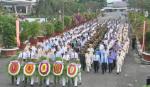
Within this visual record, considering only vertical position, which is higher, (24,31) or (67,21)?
(24,31)

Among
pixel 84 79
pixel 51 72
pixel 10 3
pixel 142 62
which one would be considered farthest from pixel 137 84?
pixel 10 3

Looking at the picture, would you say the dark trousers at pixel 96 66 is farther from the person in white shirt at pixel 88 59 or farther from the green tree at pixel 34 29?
the green tree at pixel 34 29

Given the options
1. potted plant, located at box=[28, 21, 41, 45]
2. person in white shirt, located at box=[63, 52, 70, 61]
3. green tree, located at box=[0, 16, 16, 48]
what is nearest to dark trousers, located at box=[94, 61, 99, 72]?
person in white shirt, located at box=[63, 52, 70, 61]

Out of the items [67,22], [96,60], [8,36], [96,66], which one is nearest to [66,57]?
[96,60]

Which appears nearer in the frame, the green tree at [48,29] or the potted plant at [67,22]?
the green tree at [48,29]

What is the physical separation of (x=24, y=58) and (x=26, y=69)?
0.60 meters

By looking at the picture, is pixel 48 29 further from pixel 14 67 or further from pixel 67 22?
pixel 14 67

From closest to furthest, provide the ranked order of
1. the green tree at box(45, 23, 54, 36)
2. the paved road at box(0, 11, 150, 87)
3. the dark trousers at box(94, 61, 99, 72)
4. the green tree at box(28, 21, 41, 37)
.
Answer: the paved road at box(0, 11, 150, 87) → the dark trousers at box(94, 61, 99, 72) → the green tree at box(28, 21, 41, 37) → the green tree at box(45, 23, 54, 36)

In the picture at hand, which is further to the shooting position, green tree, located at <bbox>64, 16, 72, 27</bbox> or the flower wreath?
green tree, located at <bbox>64, 16, 72, 27</bbox>

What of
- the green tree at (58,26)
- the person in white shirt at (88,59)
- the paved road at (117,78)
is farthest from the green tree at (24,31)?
the green tree at (58,26)

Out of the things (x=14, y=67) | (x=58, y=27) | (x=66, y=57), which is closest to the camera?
(x=14, y=67)

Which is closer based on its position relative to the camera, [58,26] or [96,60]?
[96,60]

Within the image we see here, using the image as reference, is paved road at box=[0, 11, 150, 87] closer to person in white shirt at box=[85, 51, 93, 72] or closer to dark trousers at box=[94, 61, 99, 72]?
dark trousers at box=[94, 61, 99, 72]

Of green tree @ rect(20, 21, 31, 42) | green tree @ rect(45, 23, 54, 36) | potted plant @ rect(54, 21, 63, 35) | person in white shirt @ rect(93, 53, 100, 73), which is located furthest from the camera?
potted plant @ rect(54, 21, 63, 35)
